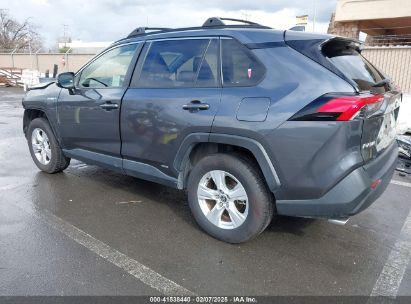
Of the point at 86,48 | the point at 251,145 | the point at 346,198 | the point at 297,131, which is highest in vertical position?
the point at 86,48

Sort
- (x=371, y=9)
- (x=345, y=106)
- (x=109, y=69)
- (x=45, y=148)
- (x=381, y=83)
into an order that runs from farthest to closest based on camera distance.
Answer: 1. (x=371, y=9)
2. (x=45, y=148)
3. (x=109, y=69)
4. (x=381, y=83)
5. (x=345, y=106)

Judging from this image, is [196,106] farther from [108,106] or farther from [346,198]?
[346,198]

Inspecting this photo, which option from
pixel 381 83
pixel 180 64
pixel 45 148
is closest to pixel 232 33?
pixel 180 64

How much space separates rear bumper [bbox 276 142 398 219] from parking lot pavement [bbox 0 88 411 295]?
48 cm

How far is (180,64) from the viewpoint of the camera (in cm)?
382

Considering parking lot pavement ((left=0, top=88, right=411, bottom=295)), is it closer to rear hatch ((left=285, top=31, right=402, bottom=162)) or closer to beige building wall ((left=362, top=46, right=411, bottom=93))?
rear hatch ((left=285, top=31, right=402, bottom=162))

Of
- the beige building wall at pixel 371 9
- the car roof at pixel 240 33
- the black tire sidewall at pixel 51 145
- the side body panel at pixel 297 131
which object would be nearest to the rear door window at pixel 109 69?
the car roof at pixel 240 33

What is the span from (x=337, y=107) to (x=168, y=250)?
6.13 ft

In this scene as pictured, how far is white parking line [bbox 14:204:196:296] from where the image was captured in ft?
9.55

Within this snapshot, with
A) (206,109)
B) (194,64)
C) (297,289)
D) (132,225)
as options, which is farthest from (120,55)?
(297,289)

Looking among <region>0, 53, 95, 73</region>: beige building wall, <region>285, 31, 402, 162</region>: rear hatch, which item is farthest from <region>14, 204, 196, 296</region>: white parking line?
<region>0, 53, 95, 73</region>: beige building wall

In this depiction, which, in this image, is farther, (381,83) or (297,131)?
(381,83)

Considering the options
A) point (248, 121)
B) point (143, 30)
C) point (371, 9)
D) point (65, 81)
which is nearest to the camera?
point (248, 121)

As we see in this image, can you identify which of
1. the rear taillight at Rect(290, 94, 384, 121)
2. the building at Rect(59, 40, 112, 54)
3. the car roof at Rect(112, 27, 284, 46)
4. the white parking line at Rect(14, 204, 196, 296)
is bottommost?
the white parking line at Rect(14, 204, 196, 296)
